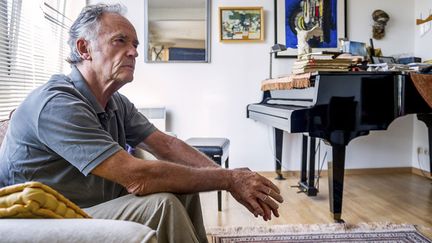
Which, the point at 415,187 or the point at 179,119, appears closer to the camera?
the point at 415,187

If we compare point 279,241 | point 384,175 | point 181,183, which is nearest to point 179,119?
point 279,241

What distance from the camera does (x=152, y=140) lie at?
4.95 feet

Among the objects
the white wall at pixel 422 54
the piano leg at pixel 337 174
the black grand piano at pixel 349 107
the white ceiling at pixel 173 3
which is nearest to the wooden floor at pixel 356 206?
the piano leg at pixel 337 174

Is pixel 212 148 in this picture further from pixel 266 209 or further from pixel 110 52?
pixel 266 209

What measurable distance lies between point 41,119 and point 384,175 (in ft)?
11.4

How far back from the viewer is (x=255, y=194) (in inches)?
41.6

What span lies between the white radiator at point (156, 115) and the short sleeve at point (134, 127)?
1896 mm

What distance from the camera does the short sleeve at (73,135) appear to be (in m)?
0.93

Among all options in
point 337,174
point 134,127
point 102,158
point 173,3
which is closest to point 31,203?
point 102,158

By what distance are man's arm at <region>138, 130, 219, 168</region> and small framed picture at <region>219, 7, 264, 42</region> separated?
223cm

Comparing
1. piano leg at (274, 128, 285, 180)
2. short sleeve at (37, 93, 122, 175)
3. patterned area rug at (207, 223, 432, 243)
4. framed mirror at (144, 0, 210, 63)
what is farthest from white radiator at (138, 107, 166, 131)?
short sleeve at (37, 93, 122, 175)

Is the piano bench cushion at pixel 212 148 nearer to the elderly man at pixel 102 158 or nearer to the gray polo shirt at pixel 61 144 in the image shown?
the elderly man at pixel 102 158

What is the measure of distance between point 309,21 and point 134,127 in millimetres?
2645

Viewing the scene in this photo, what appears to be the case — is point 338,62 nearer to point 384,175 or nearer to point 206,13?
point 206,13
